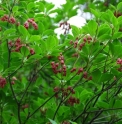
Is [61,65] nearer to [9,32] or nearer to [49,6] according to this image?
[9,32]

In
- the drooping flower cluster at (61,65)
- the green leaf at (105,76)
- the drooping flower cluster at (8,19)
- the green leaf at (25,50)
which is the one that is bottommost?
the green leaf at (105,76)

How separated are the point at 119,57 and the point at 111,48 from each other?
0.33 feet

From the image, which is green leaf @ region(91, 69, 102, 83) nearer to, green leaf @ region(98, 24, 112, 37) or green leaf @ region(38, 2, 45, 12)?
green leaf @ region(98, 24, 112, 37)

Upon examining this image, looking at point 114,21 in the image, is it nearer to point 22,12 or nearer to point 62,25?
point 22,12

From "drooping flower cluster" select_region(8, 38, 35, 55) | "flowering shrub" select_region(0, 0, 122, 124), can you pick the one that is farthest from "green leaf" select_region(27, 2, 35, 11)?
"drooping flower cluster" select_region(8, 38, 35, 55)

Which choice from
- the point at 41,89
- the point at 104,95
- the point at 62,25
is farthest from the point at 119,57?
the point at 41,89

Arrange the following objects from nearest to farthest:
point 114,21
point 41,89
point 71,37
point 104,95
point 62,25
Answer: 1. point 114,21
2. point 71,37
3. point 104,95
4. point 62,25
5. point 41,89

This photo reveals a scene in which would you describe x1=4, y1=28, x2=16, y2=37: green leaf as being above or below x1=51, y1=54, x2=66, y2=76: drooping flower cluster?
above

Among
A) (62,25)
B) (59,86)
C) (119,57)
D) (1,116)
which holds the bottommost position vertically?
(1,116)

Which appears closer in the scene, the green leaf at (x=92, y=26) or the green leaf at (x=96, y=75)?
the green leaf at (x=92, y=26)

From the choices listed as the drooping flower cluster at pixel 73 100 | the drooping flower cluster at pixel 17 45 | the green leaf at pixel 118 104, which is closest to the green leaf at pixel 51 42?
the drooping flower cluster at pixel 17 45

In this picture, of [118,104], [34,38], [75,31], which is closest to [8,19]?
[34,38]

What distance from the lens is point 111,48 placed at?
231 centimetres

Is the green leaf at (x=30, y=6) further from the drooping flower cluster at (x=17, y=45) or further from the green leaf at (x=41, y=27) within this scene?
the drooping flower cluster at (x=17, y=45)
